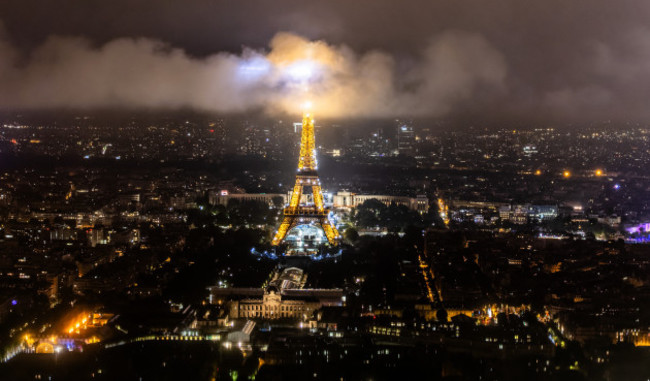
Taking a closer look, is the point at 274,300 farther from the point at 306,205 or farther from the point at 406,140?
the point at 406,140

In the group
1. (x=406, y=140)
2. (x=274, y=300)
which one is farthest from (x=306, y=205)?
(x=406, y=140)

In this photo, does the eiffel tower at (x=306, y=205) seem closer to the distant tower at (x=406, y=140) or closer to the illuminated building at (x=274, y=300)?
the illuminated building at (x=274, y=300)

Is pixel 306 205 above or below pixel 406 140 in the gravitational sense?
below

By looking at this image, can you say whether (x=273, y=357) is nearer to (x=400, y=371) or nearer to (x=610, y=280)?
(x=400, y=371)

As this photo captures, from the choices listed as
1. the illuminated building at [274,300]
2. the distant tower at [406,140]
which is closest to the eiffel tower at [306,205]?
the illuminated building at [274,300]

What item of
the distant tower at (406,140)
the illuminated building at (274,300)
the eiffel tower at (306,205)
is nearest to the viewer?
the illuminated building at (274,300)

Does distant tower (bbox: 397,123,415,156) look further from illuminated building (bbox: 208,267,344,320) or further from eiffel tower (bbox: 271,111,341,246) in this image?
illuminated building (bbox: 208,267,344,320)

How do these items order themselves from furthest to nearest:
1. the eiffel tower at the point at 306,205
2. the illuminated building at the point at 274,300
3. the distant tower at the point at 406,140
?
the distant tower at the point at 406,140, the eiffel tower at the point at 306,205, the illuminated building at the point at 274,300

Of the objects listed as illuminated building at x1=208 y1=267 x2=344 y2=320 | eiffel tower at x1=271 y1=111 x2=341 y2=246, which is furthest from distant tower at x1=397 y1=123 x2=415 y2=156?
illuminated building at x1=208 y1=267 x2=344 y2=320

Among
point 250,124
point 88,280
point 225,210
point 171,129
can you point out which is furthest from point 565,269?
point 171,129
